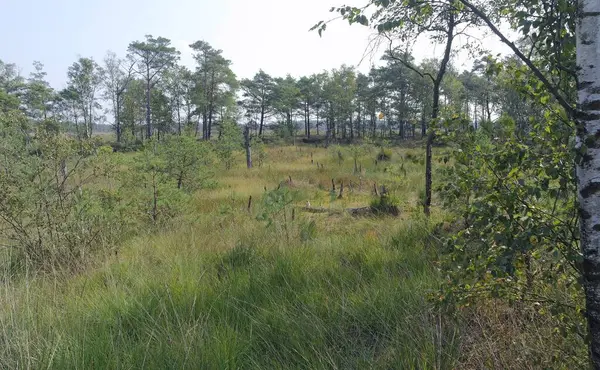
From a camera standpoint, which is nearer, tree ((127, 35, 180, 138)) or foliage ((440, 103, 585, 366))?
foliage ((440, 103, 585, 366))

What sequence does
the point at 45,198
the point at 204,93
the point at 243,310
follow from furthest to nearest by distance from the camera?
1. the point at 204,93
2. the point at 45,198
3. the point at 243,310

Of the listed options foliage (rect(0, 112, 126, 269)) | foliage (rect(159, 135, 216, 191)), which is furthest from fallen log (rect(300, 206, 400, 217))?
foliage (rect(0, 112, 126, 269))

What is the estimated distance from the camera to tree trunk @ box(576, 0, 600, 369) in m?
1.27

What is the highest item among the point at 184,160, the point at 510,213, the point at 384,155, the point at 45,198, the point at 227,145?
the point at 227,145

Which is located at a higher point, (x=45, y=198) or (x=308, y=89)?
(x=308, y=89)

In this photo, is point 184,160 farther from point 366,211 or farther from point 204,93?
point 204,93

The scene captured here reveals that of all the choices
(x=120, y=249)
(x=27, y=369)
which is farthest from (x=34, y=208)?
(x=27, y=369)

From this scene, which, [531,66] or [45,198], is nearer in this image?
[531,66]

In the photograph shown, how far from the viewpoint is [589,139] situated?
124 cm

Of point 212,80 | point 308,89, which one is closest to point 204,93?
point 212,80

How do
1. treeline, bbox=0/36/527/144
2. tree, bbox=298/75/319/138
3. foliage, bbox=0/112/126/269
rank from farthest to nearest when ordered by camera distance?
tree, bbox=298/75/319/138 < treeline, bbox=0/36/527/144 < foliage, bbox=0/112/126/269

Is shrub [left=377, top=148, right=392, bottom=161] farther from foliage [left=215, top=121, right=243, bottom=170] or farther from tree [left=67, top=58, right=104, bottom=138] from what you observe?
tree [left=67, top=58, right=104, bottom=138]

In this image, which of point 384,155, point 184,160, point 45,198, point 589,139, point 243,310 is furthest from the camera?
point 384,155

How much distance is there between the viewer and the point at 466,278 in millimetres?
1764
